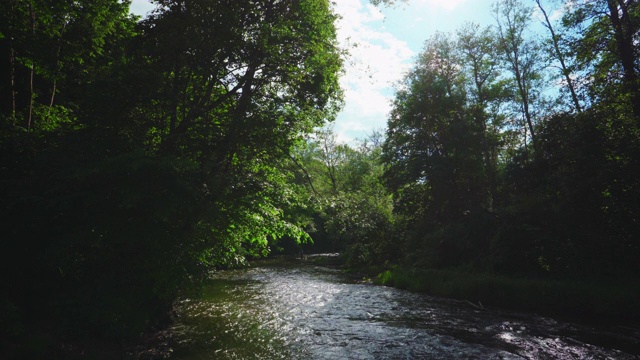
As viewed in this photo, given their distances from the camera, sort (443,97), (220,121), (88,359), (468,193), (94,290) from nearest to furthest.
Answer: (88,359), (94,290), (220,121), (468,193), (443,97)

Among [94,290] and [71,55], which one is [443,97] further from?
[94,290]

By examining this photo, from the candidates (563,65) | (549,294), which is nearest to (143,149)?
(549,294)

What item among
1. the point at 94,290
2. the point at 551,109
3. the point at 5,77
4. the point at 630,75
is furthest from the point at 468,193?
the point at 5,77

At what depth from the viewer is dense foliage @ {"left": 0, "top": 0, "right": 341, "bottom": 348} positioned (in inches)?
282

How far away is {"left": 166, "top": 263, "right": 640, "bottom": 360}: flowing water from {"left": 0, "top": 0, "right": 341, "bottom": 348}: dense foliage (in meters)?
2.56

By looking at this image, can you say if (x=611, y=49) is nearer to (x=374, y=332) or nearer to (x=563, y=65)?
(x=563, y=65)

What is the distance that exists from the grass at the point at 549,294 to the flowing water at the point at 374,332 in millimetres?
1147

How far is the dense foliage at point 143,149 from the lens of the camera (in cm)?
716

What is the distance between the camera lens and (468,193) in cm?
2519

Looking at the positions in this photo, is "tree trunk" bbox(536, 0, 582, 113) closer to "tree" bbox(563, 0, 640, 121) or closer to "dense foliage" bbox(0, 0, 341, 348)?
"tree" bbox(563, 0, 640, 121)

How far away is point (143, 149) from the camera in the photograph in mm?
7738

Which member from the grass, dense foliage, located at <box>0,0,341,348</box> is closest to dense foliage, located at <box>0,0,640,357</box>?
dense foliage, located at <box>0,0,341,348</box>

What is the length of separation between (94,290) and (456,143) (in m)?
25.7

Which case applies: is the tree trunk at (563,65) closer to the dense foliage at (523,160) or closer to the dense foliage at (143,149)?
the dense foliage at (523,160)
